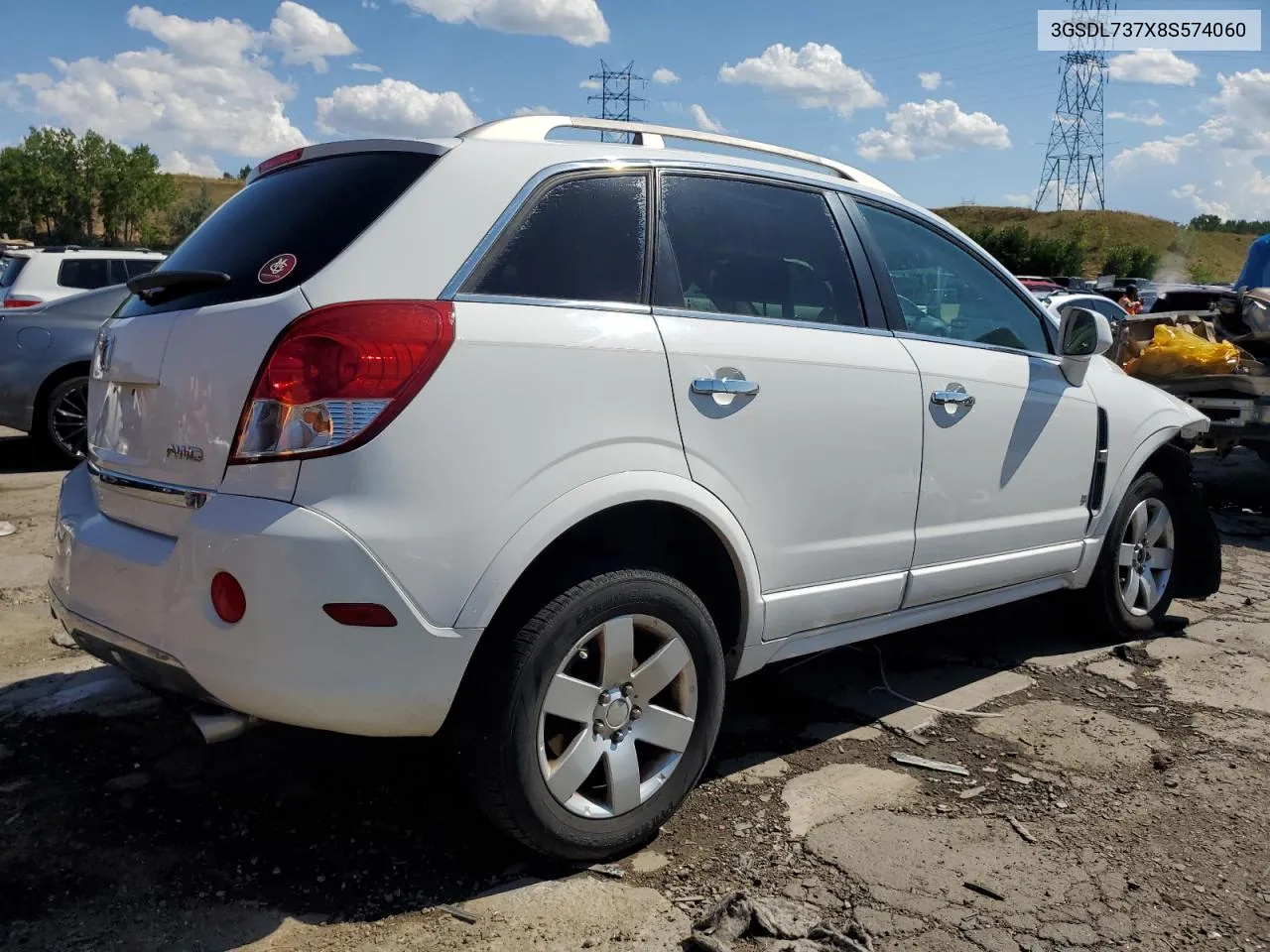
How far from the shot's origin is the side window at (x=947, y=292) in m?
3.76

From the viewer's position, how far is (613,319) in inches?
109

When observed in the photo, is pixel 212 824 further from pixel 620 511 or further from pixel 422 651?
pixel 620 511

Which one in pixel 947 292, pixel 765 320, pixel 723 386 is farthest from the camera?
pixel 947 292

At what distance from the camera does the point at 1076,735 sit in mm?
3824

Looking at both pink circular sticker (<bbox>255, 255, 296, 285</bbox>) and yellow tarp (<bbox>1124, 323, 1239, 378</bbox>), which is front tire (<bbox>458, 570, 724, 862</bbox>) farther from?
yellow tarp (<bbox>1124, 323, 1239, 378</bbox>)

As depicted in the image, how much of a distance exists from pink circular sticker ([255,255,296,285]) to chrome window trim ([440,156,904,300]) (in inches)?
15.0

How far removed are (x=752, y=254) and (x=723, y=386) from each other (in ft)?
1.89

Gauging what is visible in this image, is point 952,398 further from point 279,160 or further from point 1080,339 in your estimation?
point 279,160

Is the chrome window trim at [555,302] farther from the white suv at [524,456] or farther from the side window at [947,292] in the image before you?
the side window at [947,292]

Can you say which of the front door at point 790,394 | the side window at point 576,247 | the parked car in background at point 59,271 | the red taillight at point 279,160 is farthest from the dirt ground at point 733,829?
the parked car in background at point 59,271

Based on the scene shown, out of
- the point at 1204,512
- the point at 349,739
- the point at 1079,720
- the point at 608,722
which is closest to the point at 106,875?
the point at 349,739

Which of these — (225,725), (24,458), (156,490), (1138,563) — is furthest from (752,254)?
(24,458)

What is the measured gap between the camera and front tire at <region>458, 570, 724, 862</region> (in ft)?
8.30

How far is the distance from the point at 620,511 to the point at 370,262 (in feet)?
2.86
